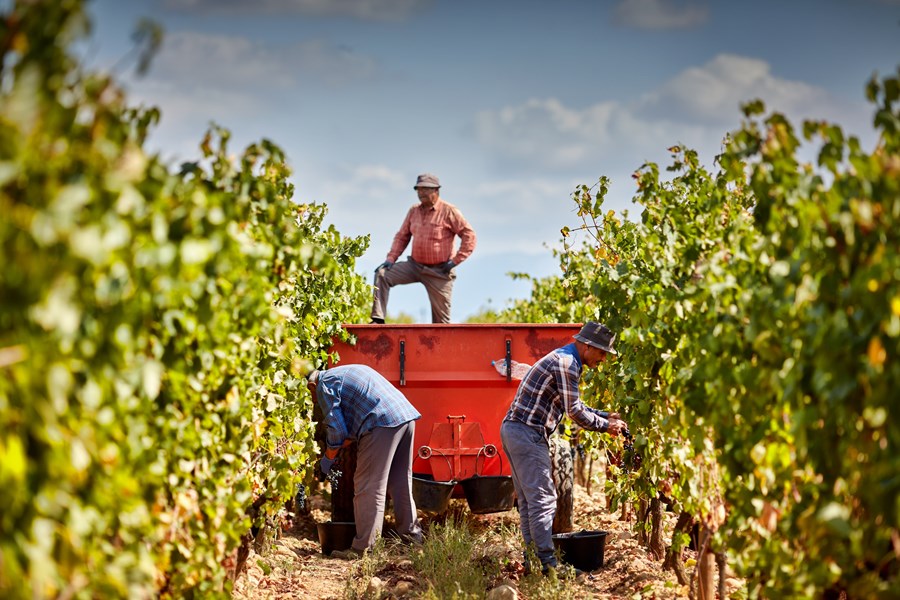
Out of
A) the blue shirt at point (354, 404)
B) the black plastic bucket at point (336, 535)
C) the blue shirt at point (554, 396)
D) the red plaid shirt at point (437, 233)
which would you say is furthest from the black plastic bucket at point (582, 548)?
the red plaid shirt at point (437, 233)

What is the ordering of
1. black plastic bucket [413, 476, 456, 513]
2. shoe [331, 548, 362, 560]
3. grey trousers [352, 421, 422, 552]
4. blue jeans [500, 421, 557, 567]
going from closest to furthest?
1. blue jeans [500, 421, 557, 567]
2. grey trousers [352, 421, 422, 552]
3. shoe [331, 548, 362, 560]
4. black plastic bucket [413, 476, 456, 513]

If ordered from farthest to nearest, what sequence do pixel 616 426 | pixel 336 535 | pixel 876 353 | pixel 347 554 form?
pixel 336 535 < pixel 347 554 < pixel 616 426 < pixel 876 353

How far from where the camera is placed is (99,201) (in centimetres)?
241

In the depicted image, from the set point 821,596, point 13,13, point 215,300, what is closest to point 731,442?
point 821,596

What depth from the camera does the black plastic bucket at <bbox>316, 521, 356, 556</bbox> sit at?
7.11 m

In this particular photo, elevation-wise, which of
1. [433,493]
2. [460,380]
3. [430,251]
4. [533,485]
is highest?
[430,251]

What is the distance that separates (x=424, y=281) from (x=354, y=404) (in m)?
2.83

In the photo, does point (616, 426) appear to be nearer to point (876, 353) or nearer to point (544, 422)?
point (544, 422)

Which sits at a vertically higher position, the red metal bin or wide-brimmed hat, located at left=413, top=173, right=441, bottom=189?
wide-brimmed hat, located at left=413, top=173, right=441, bottom=189

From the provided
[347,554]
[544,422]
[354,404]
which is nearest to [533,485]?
[544,422]

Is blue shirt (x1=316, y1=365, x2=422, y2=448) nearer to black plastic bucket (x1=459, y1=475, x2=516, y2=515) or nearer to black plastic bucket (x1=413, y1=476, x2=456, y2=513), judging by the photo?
black plastic bucket (x1=413, y1=476, x2=456, y2=513)

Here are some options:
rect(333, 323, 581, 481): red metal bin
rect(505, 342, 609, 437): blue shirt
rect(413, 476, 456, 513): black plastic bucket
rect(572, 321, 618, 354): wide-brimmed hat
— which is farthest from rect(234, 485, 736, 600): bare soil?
rect(572, 321, 618, 354): wide-brimmed hat

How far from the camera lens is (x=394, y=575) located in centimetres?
623

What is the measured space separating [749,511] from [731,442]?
292mm
